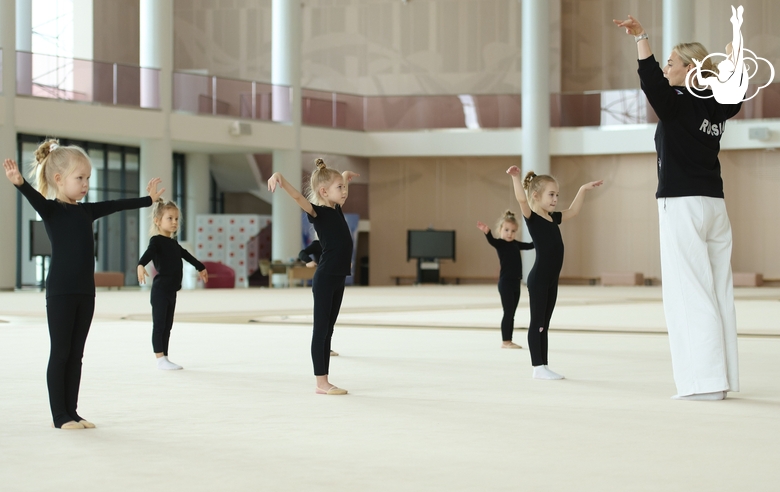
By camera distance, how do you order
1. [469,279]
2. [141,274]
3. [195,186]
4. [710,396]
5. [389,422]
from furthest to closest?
1. [469,279]
2. [195,186]
3. [141,274]
4. [710,396]
5. [389,422]

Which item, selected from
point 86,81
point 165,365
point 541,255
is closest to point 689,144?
point 541,255

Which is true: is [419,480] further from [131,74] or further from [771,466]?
[131,74]

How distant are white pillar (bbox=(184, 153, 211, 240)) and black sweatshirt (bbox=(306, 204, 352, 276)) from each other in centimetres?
2084

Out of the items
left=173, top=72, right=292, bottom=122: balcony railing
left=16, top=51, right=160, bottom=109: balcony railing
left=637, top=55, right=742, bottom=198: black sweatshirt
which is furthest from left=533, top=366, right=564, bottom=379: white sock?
left=173, top=72, right=292, bottom=122: balcony railing

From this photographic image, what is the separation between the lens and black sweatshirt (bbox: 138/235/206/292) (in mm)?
6273

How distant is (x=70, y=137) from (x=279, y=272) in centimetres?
580

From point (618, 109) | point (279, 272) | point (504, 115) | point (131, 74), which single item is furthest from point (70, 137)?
point (618, 109)

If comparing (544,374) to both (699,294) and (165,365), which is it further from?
(165,365)

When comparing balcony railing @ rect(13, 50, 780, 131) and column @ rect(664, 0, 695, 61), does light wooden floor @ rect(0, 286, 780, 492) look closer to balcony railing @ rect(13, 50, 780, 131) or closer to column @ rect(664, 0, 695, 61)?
balcony railing @ rect(13, 50, 780, 131)

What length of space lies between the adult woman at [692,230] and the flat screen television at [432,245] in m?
20.4

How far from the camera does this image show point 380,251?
2645 cm

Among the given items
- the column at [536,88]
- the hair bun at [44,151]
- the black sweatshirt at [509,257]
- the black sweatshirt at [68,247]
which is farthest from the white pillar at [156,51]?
the black sweatshirt at [68,247]

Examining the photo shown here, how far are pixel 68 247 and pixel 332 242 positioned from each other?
1.54m

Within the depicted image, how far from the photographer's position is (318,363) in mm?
4750
